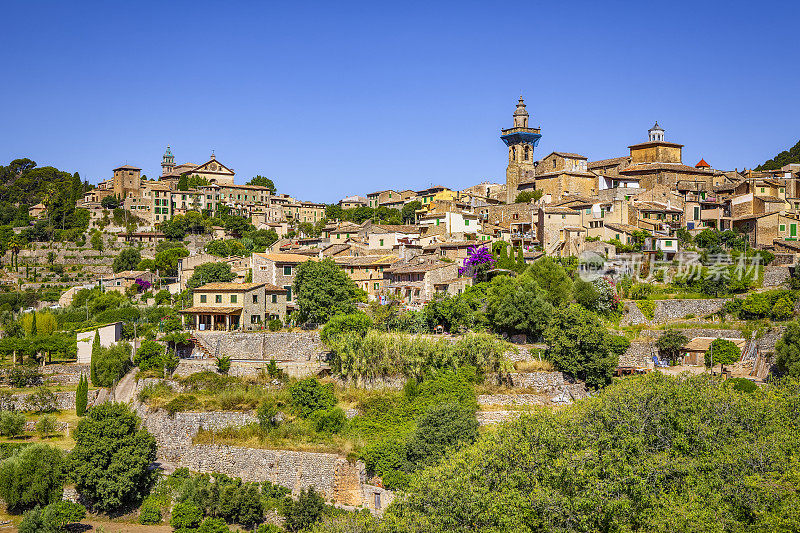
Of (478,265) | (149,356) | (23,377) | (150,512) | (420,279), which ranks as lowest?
(150,512)

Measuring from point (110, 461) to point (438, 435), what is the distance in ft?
39.9

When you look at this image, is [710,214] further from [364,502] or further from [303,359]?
[364,502]

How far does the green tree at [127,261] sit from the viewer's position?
64312 mm

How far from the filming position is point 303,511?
86.1 feet

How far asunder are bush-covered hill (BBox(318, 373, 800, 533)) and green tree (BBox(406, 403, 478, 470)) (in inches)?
105

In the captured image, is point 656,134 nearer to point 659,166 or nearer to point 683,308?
point 659,166

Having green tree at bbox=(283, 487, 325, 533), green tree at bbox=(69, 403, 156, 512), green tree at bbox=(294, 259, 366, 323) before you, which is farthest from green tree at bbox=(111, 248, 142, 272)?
green tree at bbox=(283, 487, 325, 533)

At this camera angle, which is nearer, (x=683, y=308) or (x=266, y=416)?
(x=266, y=416)

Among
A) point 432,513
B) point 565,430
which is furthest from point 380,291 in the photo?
point 432,513

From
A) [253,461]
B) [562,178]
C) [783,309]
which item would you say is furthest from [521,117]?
[253,461]

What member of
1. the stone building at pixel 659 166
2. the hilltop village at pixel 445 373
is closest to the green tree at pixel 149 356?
the hilltop village at pixel 445 373

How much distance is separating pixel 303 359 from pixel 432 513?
18.6 m

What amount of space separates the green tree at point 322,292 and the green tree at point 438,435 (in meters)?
12.8

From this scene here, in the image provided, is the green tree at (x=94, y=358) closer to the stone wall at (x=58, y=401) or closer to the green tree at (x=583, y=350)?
the stone wall at (x=58, y=401)
